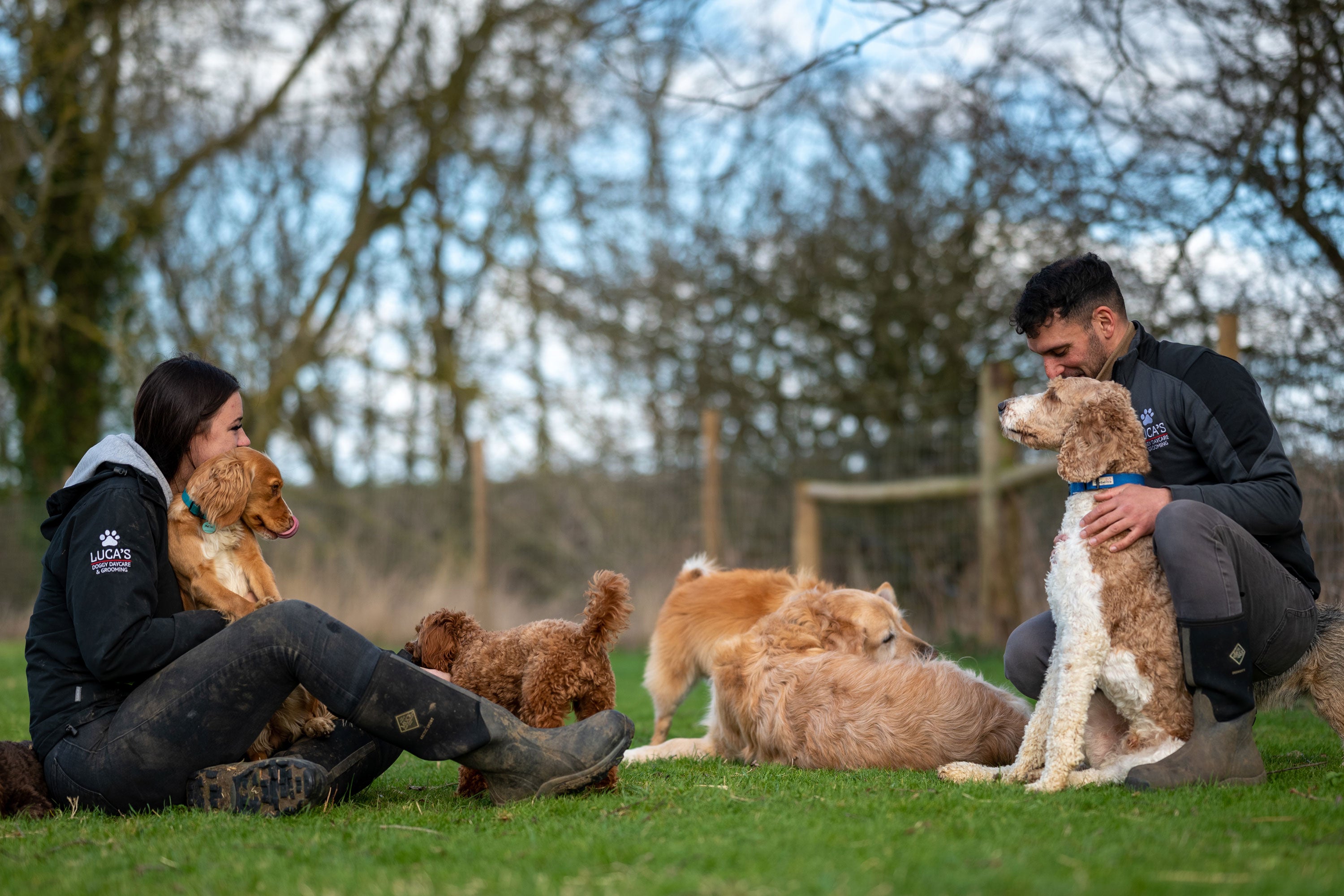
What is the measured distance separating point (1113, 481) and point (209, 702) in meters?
2.89

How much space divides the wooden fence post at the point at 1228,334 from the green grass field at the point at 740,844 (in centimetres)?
260

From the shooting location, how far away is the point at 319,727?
3.60 m

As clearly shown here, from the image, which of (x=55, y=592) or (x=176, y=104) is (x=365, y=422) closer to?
(x=176, y=104)

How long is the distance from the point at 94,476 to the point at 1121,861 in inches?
120

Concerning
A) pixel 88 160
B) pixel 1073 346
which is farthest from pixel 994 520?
pixel 88 160

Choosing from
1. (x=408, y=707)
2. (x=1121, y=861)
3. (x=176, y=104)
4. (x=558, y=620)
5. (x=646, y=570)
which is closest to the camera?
(x=1121, y=861)

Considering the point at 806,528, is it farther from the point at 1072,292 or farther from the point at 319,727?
the point at 319,727

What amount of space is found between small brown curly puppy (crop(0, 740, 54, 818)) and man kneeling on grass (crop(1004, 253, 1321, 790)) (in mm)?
3330

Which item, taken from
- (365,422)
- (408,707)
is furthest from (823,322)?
(408,707)

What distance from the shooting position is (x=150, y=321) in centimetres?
1474

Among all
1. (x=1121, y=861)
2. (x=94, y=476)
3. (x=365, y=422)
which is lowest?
(x=1121, y=861)

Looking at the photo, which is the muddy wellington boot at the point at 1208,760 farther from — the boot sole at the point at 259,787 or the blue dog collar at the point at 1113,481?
the boot sole at the point at 259,787

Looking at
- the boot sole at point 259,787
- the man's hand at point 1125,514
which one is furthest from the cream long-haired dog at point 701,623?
the boot sole at point 259,787

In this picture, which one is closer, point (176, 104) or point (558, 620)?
point (558, 620)
